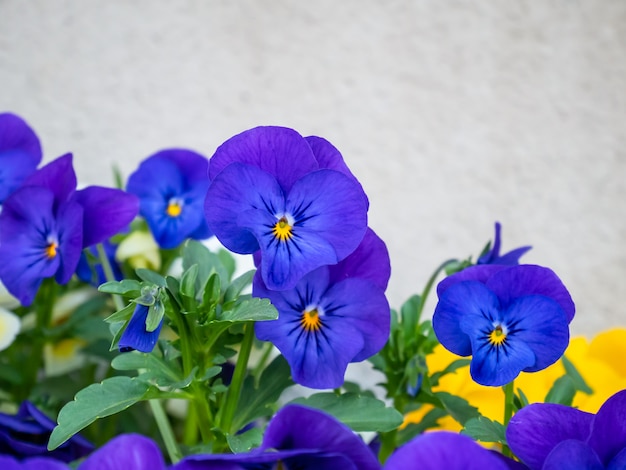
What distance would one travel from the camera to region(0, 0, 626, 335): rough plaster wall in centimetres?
94

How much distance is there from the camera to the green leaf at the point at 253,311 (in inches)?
15.7

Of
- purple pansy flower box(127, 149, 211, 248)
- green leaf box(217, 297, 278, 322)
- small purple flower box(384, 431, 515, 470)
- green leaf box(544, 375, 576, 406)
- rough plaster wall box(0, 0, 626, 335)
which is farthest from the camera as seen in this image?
rough plaster wall box(0, 0, 626, 335)

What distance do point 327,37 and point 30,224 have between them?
516 millimetres

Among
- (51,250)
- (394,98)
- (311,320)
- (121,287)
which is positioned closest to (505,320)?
(311,320)

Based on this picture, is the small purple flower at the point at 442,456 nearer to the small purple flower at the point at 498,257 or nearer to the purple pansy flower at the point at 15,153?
the small purple flower at the point at 498,257

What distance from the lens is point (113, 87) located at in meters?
0.97

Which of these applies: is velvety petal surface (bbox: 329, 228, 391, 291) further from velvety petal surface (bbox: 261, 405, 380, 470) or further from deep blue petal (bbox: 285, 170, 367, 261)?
velvety petal surface (bbox: 261, 405, 380, 470)

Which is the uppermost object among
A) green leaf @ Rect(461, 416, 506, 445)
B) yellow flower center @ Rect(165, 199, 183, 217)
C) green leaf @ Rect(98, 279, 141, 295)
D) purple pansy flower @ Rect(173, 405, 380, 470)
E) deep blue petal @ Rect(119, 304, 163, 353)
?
yellow flower center @ Rect(165, 199, 183, 217)

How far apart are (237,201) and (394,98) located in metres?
0.60

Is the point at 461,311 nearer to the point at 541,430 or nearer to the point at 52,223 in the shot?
the point at 541,430

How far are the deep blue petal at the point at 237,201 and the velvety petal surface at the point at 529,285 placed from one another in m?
0.13

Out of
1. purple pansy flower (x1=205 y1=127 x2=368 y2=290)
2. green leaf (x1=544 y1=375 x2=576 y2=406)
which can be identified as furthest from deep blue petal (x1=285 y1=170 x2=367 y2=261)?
green leaf (x1=544 y1=375 x2=576 y2=406)

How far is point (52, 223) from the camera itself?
555 mm

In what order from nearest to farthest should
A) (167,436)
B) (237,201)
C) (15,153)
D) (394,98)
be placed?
(237,201), (167,436), (15,153), (394,98)
